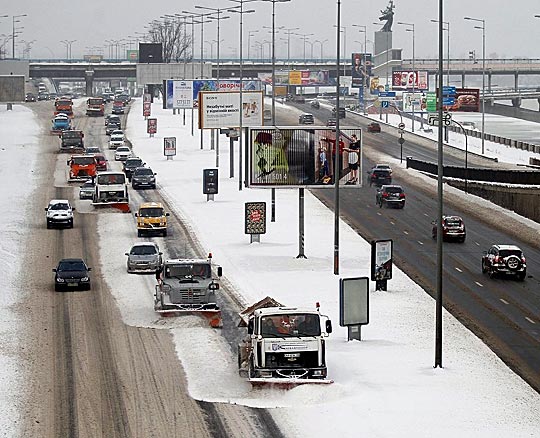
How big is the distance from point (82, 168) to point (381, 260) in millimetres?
46474

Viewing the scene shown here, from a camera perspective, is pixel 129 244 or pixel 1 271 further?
pixel 129 244

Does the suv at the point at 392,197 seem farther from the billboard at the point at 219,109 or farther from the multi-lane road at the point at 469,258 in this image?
the billboard at the point at 219,109

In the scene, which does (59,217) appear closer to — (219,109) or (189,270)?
(219,109)

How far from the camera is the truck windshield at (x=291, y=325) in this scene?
3422cm

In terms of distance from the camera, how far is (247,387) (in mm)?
34531

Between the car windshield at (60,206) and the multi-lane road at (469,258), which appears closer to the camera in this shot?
the multi-lane road at (469,258)

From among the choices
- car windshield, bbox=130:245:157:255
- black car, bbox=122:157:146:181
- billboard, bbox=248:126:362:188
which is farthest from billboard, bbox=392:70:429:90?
car windshield, bbox=130:245:157:255

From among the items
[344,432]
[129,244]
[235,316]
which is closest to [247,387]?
[344,432]

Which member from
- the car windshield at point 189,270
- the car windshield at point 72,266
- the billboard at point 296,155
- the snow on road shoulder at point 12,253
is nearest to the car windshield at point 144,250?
the car windshield at point 72,266

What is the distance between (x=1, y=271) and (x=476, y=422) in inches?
1126

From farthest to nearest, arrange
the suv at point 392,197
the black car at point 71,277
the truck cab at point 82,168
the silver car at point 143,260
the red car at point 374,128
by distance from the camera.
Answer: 1. the red car at point 374,128
2. the truck cab at point 82,168
3. the suv at point 392,197
4. the silver car at point 143,260
5. the black car at point 71,277

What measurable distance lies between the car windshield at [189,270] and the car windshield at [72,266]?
7.04m

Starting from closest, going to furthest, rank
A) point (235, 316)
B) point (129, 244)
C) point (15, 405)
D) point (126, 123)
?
point (15, 405)
point (235, 316)
point (129, 244)
point (126, 123)

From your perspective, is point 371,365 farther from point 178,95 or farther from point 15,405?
point 178,95
